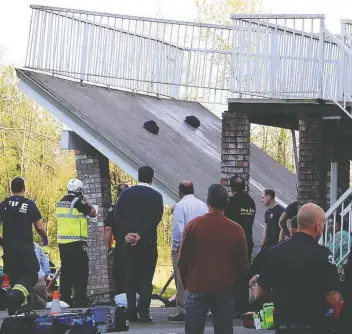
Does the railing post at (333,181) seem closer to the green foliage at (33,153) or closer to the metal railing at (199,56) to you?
the metal railing at (199,56)

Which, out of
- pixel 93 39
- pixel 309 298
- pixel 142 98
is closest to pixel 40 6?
pixel 93 39

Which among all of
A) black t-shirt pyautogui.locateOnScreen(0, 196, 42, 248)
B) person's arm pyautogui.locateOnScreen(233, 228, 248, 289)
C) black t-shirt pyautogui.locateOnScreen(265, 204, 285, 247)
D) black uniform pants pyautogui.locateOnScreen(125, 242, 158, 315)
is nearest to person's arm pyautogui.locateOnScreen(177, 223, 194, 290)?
person's arm pyautogui.locateOnScreen(233, 228, 248, 289)

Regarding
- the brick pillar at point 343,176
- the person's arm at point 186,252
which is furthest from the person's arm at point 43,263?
the person's arm at point 186,252

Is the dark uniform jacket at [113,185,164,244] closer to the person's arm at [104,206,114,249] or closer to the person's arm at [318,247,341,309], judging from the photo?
the person's arm at [104,206,114,249]

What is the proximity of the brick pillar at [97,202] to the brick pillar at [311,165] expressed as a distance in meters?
4.37

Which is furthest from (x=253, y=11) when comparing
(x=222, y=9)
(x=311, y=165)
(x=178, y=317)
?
(x=178, y=317)

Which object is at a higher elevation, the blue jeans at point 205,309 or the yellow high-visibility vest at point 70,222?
the yellow high-visibility vest at point 70,222

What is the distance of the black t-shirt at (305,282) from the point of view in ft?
27.0

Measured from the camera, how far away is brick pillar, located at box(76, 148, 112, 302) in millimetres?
20609

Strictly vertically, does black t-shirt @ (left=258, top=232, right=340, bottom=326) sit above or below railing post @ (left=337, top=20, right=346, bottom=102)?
below

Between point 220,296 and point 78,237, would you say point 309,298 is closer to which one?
point 220,296

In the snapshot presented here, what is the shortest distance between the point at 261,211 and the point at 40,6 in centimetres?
627

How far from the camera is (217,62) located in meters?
22.0

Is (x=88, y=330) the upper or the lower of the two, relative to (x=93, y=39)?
lower
